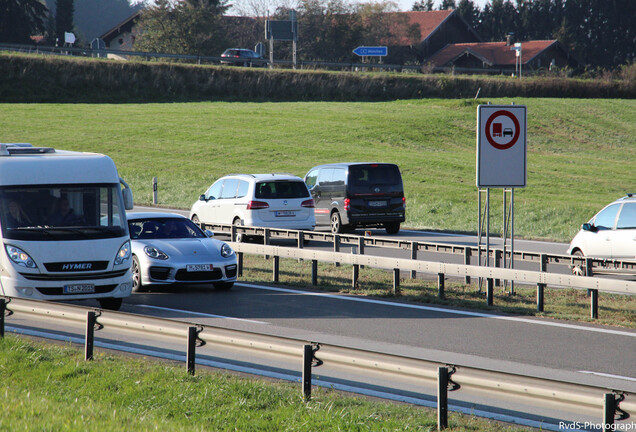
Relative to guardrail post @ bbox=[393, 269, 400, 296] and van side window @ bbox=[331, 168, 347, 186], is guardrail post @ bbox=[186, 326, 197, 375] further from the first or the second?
van side window @ bbox=[331, 168, 347, 186]

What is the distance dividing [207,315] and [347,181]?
38.4 ft

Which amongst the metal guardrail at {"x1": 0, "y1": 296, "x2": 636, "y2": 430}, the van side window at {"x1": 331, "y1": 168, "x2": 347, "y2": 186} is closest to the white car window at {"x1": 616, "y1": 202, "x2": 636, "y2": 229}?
the metal guardrail at {"x1": 0, "y1": 296, "x2": 636, "y2": 430}

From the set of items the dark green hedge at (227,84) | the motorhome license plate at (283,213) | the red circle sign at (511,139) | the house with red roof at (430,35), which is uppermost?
the house with red roof at (430,35)

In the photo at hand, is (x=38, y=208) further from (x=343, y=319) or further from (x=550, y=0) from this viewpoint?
(x=550, y=0)

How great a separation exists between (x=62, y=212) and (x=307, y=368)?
6477mm

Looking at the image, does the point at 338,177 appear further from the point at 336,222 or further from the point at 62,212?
the point at 62,212

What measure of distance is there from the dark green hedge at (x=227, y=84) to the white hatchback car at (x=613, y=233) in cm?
4905

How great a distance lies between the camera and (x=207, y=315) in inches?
474

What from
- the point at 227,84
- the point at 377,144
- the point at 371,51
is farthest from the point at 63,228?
the point at 371,51

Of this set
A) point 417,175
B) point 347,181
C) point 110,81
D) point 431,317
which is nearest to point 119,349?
point 431,317

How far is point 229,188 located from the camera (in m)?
22.1

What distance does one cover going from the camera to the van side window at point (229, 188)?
21820 millimetres

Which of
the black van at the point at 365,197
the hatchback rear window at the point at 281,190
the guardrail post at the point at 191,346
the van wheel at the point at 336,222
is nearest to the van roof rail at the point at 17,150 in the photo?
the guardrail post at the point at 191,346

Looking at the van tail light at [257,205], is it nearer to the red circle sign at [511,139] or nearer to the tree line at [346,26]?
the red circle sign at [511,139]
